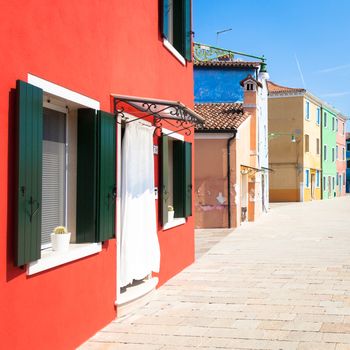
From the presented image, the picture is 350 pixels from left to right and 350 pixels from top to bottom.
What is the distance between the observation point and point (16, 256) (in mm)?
4527

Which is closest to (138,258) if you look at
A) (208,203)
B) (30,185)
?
(30,185)

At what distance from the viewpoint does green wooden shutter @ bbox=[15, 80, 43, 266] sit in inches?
180

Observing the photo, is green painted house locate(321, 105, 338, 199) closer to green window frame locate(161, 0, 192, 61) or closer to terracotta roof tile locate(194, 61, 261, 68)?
terracotta roof tile locate(194, 61, 261, 68)

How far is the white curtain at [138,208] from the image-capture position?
7.43m

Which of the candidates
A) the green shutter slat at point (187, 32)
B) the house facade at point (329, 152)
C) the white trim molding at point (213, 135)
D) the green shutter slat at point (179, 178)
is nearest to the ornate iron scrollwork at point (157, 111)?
the green shutter slat at point (179, 178)

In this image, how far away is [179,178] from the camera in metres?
10.6

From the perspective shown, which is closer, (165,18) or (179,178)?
(165,18)

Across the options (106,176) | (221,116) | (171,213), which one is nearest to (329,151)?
(221,116)

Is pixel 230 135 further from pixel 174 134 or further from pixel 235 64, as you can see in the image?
pixel 174 134

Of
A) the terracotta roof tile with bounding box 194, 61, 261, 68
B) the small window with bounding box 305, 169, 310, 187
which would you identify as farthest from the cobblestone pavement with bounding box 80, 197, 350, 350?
the small window with bounding box 305, 169, 310, 187

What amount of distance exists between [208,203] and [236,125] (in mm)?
3098

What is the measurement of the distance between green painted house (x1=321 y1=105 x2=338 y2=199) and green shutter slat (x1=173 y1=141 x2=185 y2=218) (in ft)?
139

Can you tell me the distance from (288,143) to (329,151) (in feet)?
41.8

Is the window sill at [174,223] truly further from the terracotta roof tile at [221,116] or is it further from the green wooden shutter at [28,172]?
the terracotta roof tile at [221,116]
